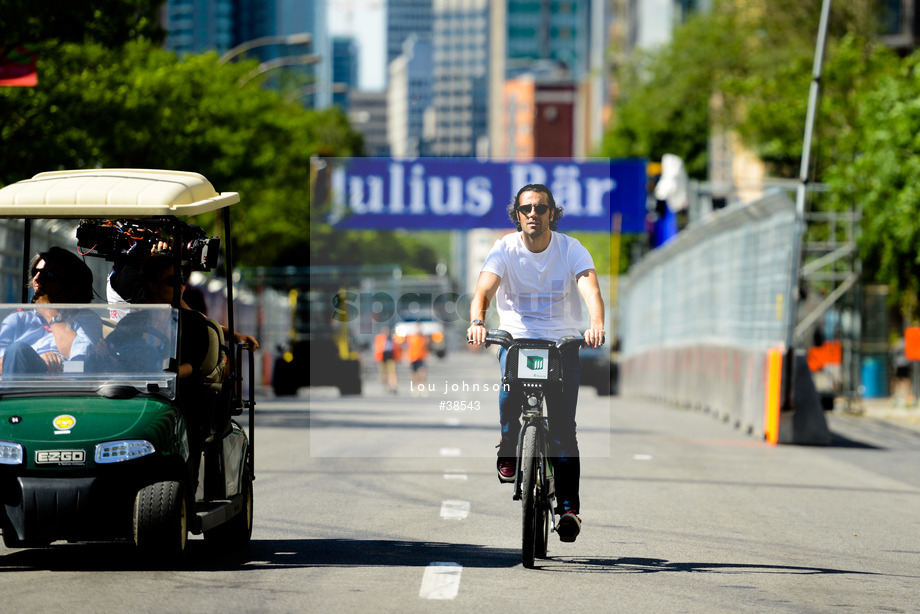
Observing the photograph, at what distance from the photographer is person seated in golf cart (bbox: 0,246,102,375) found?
8.12 metres

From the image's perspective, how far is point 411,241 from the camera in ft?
415

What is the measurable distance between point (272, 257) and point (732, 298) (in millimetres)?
26845

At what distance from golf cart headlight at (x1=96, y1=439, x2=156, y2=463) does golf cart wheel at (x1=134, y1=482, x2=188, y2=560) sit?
0.55 ft

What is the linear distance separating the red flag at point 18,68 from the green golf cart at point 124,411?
32.4 ft

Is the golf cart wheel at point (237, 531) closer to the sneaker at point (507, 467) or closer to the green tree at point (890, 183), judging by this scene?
the sneaker at point (507, 467)

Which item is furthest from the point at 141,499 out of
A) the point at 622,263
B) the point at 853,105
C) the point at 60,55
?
the point at 622,263

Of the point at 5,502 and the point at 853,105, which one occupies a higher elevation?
the point at 853,105

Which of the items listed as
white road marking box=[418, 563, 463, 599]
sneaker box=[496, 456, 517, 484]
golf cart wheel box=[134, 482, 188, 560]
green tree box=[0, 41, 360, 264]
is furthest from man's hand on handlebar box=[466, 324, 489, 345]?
green tree box=[0, 41, 360, 264]

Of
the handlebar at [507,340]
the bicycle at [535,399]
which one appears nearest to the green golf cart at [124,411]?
the handlebar at [507,340]

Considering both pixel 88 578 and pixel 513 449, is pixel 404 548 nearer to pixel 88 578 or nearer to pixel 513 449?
pixel 513 449

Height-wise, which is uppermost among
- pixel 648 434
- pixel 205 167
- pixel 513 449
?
A: pixel 205 167

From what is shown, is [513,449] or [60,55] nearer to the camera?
[513,449]

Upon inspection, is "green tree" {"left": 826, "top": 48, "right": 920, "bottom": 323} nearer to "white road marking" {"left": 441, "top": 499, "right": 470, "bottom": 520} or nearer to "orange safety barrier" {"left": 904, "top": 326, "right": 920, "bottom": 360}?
"orange safety barrier" {"left": 904, "top": 326, "right": 920, "bottom": 360}

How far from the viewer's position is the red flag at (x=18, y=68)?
18.0 meters
